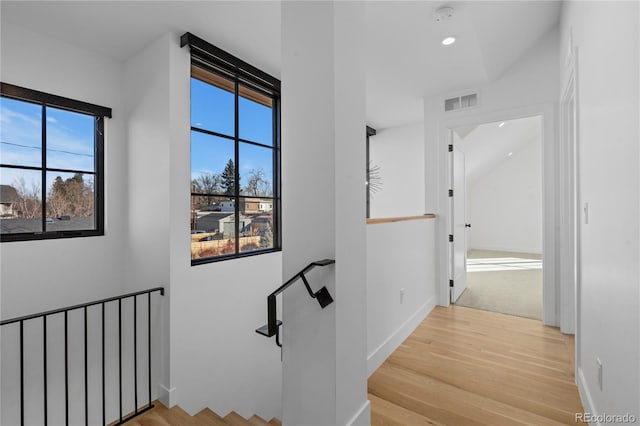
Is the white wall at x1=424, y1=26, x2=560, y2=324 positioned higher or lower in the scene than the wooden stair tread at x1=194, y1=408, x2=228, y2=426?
higher

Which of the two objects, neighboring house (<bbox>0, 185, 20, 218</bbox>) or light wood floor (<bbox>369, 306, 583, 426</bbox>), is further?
neighboring house (<bbox>0, 185, 20, 218</bbox>)

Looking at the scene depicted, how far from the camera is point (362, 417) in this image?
1.54 m

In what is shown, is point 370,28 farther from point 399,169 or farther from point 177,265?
point 399,169

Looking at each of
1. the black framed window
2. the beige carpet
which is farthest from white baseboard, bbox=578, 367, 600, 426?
the black framed window

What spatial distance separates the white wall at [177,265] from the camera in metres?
2.39

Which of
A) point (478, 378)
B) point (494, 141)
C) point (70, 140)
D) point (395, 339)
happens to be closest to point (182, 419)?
point (395, 339)

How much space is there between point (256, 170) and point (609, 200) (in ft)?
9.32

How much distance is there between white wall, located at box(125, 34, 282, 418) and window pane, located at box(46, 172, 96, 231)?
0.35m

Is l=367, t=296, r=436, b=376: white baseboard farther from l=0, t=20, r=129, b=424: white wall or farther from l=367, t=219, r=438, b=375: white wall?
l=0, t=20, r=129, b=424: white wall

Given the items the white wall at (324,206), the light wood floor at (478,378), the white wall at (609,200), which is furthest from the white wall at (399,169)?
the white wall at (324,206)

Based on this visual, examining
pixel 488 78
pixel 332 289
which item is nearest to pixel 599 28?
pixel 332 289

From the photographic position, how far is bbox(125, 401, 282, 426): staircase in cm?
212

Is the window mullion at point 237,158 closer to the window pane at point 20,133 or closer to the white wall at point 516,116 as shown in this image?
the window pane at point 20,133

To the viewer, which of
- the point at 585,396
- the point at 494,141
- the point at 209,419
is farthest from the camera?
the point at 494,141
